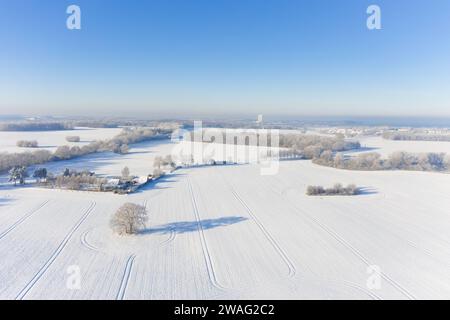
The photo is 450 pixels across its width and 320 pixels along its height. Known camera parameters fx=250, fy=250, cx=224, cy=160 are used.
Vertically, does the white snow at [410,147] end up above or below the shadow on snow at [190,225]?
above

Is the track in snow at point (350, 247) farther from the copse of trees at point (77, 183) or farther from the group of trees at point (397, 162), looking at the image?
the group of trees at point (397, 162)

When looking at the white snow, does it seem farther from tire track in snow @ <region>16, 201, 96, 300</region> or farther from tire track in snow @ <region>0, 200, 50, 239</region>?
tire track in snow @ <region>0, 200, 50, 239</region>

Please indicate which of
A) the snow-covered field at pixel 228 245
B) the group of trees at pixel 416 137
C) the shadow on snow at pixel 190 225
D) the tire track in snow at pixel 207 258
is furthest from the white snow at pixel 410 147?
the tire track in snow at pixel 207 258

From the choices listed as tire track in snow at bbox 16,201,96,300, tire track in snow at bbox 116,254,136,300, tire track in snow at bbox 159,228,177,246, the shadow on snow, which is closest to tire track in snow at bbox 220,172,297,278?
the shadow on snow

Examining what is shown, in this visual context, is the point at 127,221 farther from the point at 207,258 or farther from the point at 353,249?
the point at 353,249

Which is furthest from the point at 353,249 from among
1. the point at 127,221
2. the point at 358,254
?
the point at 127,221

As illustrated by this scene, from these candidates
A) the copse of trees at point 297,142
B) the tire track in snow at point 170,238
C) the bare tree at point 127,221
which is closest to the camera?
the tire track in snow at point 170,238

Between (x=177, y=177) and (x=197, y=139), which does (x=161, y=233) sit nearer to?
(x=177, y=177)

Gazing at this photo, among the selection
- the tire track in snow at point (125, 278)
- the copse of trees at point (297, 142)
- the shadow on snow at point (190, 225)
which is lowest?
the tire track in snow at point (125, 278)
